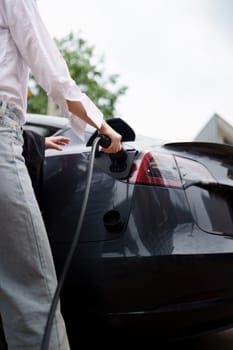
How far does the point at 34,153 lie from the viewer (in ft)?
6.39

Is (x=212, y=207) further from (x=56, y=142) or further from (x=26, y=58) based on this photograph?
(x=26, y=58)

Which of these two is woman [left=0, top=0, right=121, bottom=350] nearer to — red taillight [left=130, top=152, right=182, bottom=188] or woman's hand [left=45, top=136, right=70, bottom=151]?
red taillight [left=130, top=152, right=182, bottom=188]

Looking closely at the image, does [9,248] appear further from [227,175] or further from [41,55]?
[227,175]

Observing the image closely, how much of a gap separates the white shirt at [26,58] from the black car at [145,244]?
1.44 feet

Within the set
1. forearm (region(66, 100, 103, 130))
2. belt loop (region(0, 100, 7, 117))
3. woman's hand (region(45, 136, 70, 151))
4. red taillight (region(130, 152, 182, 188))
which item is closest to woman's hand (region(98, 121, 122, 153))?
forearm (region(66, 100, 103, 130))

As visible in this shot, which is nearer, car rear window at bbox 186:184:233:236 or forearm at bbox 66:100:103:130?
forearm at bbox 66:100:103:130

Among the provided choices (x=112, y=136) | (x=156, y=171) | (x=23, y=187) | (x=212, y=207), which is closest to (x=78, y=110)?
(x=112, y=136)

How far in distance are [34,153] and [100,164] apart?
13.2 inches

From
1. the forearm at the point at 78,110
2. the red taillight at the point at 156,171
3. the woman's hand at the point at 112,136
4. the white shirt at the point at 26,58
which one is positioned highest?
the white shirt at the point at 26,58

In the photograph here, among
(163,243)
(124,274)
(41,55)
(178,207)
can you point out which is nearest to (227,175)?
(178,207)

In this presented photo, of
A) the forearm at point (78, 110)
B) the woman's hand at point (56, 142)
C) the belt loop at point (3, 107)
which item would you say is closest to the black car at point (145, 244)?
the woman's hand at point (56, 142)

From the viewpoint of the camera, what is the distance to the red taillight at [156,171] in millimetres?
2072

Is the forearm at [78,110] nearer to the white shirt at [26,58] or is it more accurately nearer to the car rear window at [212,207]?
the white shirt at [26,58]

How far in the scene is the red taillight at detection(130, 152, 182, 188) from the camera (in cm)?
207
